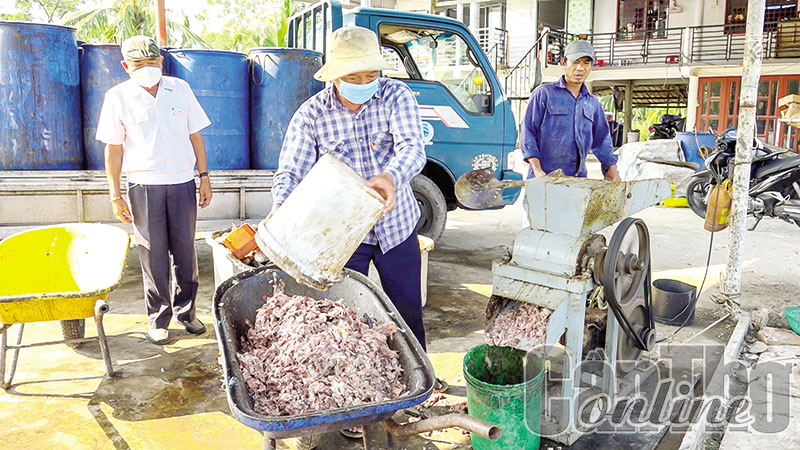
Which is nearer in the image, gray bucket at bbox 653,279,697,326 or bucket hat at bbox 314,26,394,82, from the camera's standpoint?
bucket hat at bbox 314,26,394,82

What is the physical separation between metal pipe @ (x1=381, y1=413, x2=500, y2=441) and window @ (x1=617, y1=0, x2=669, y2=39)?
56.6ft

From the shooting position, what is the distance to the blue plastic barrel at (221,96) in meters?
4.89

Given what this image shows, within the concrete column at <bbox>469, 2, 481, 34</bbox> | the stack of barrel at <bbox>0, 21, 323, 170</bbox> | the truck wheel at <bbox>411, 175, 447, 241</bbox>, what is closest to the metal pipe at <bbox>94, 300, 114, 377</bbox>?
the stack of barrel at <bbox>0, 21, 323, 170</bbox>

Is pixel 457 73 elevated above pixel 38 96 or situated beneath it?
elevated above

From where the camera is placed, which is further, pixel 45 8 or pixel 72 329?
pixel 45 8

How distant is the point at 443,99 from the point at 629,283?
3.10 metres

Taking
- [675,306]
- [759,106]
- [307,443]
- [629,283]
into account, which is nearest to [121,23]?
[759,106]

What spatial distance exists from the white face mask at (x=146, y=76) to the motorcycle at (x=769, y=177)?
16.6 ft

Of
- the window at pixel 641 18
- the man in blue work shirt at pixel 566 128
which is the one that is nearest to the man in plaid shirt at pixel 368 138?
the man in blue work shirt at pixel 566 128

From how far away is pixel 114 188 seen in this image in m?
3.60

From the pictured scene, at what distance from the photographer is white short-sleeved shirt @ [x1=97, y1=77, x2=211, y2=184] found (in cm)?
347

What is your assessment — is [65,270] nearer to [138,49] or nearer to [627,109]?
[138,49]

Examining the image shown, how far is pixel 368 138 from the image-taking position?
8.58 feet

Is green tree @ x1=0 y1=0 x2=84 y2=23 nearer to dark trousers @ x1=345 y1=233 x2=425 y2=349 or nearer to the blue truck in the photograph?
the blue truck
